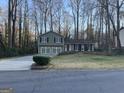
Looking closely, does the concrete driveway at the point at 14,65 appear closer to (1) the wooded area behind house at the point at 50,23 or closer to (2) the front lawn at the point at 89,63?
(2) the front lawn at the point at 89,63

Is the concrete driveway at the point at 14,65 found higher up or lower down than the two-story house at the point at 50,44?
lower down

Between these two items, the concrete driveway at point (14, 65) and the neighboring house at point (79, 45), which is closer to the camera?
the concrete driveway at point (14, 65)

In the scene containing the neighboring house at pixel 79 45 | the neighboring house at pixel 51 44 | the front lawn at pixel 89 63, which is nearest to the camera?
the front lawn at pixel 89 63

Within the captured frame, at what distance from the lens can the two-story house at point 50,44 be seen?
237 feet

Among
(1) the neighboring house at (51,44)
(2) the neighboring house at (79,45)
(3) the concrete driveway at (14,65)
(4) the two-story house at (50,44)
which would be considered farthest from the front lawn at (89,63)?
(2) the neighboring house at (79,45)

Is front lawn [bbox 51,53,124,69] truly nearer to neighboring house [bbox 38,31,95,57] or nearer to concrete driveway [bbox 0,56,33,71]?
concrete driveway [bbox 0,56,33,71]

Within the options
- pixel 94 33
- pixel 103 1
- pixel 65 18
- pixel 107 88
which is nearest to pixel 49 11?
pixel 65 18

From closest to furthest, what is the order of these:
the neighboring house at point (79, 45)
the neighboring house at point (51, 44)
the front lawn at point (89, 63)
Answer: the front lawn at point (89, 63), the neighboring house at point (51, 44), the neighboring house at point (79, 45)

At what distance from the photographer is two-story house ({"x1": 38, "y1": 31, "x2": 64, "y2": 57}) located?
72.2 meters

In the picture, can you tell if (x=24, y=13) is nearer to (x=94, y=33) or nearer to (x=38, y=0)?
(x=38, y=0)

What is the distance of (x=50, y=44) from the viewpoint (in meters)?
72.8

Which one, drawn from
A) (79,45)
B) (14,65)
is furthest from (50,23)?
(14,65)

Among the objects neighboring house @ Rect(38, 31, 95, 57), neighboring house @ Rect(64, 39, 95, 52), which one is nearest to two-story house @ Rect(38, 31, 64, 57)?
neighboring house @ Rect(38, 31, 95, 57)

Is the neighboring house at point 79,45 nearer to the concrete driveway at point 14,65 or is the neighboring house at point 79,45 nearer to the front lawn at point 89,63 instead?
the front lawn at point 89,63
